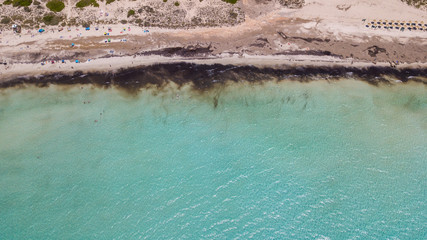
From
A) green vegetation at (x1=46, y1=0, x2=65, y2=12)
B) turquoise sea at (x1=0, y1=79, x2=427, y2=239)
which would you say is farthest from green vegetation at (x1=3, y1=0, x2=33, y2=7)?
turquoise sea at (x1=0, y1=79, x2=427, y2=239)

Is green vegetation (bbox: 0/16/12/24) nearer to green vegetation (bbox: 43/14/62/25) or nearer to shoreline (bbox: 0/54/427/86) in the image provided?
green vegetation (bbox: 43/14/62/25)

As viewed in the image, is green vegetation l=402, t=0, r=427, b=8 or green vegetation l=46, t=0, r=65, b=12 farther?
green vegetation l=402, t=0, r=427, b=8

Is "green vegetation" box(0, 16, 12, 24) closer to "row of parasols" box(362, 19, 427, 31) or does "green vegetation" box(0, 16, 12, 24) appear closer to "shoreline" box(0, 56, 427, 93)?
"shoreline" box(0, 56, 427, 93)

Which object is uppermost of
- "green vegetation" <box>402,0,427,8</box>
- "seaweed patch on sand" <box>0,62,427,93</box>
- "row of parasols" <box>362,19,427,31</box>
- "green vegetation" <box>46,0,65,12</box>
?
"green vegetation" <box>402,0,427,8</box>

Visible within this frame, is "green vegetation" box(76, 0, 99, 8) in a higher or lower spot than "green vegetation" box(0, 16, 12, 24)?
higher

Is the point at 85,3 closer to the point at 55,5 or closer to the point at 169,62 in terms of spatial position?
the point at 55,5

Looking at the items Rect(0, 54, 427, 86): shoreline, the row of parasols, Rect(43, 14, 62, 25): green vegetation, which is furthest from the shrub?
the row of parasols

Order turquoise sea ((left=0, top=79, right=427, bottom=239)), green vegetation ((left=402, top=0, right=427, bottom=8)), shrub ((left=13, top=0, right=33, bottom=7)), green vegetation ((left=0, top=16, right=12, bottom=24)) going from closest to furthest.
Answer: turquoise sea ((left=0, top=79, right=427, bottom=239)) → green vegetation ((left=0, top=16, right=12, bottom=24)) → shrub ((left=13, top=0, right=33, bottom=7)) → green vegetation ((left=402, top=0, right=427, bottom=8))

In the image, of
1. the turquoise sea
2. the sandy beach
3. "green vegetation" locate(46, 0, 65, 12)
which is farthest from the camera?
"green vegetation" locate(46, 0, 65, 12)
